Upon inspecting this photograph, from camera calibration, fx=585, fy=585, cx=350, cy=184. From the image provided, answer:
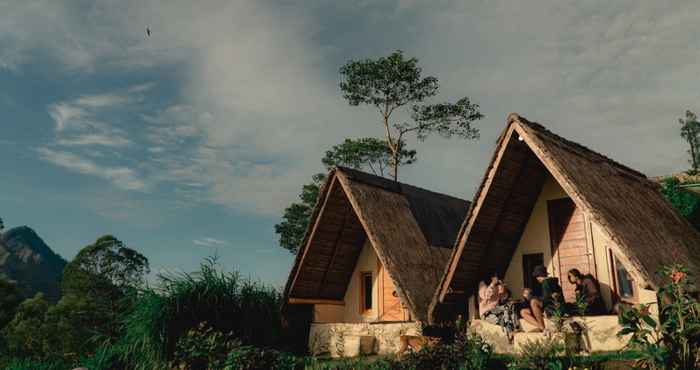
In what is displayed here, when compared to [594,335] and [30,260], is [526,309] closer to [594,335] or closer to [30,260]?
[594,335]

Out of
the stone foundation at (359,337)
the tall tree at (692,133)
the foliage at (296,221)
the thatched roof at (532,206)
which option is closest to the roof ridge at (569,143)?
the thatched roof at (532,206)

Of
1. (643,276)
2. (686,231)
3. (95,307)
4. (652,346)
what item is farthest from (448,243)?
(95,307)

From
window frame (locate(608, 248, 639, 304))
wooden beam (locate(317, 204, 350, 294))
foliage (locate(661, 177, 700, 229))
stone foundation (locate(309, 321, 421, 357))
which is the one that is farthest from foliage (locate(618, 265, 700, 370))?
foliage (locate(661, 177, 700, 229))

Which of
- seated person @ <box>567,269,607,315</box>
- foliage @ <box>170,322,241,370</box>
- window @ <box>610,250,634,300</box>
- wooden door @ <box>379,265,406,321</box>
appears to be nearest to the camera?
seated person @ <box>567,269,607,315</box>

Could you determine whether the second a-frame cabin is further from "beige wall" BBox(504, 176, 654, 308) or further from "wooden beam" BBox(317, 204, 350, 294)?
"beige wall" BBox(504, 176, 654, 308)

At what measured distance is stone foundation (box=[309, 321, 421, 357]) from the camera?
41.8 feet

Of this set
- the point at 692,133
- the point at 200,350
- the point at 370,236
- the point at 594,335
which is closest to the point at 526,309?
the point at 594,335

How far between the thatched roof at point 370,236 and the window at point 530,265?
193 cm

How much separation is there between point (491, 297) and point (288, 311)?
539 cm

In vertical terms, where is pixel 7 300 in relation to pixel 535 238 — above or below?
below

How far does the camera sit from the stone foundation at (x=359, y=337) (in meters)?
12.8

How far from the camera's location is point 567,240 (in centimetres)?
1205

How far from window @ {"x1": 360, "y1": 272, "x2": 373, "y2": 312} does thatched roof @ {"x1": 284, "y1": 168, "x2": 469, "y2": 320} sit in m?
0.42

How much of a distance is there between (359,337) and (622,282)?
220 inches
